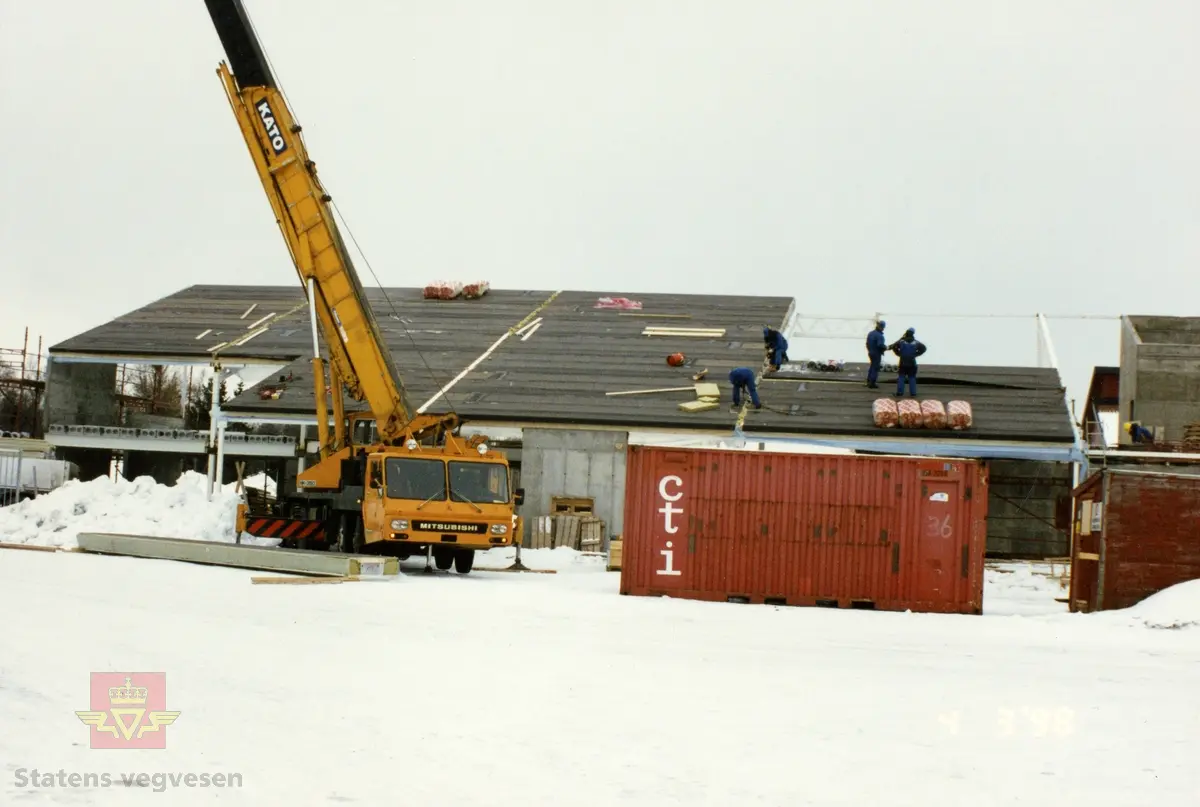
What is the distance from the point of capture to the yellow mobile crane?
23.2m

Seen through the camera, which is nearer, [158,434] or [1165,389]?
[1165,389]

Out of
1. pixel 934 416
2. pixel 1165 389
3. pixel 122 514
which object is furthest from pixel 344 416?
pixel 1165 389

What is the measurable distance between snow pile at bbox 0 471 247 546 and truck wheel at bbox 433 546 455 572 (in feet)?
25.6

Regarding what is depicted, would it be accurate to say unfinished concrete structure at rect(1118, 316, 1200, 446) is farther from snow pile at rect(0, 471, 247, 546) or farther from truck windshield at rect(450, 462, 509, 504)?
snow pile at rect(0, 471, 247, 546)

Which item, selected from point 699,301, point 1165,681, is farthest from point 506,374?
point 1165,681

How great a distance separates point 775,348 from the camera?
39.6m

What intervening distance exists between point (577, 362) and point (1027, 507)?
1345 centimetres

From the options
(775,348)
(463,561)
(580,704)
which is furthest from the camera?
(775,348)

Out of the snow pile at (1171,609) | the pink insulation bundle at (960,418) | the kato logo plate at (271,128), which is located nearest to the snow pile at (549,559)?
the kato logo plate at (271,128)

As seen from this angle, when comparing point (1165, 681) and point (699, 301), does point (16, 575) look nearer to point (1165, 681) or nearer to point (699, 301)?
point (1165, 681)

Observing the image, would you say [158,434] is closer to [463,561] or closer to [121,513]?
[121,513]

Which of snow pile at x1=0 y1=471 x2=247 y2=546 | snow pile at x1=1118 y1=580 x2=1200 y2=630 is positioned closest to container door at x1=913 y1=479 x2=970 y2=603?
snow pile at x1=1118 y1=580 x2=1200 y2=630

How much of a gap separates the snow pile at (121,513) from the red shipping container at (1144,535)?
1912cm

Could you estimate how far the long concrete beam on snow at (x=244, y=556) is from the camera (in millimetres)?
21188
